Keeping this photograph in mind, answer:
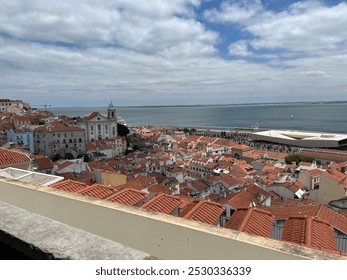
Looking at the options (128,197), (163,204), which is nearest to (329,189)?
(163,204)

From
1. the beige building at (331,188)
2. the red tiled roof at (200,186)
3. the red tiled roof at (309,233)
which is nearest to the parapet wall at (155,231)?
the red tiled roof at (309,233)

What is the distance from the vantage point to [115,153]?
5078cm

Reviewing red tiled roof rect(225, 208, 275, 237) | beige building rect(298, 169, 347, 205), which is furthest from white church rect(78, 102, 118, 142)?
red tiled roof rect(225, 208, 275, 237)

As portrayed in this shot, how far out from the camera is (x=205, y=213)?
3.42 meters

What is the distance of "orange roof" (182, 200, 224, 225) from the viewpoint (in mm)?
3242

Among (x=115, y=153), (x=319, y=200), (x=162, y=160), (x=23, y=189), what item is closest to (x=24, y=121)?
(x=115, y=153)

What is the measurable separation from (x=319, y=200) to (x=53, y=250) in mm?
19671

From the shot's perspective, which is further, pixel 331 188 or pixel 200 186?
pixel 200 186

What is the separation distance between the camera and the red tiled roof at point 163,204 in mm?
3511

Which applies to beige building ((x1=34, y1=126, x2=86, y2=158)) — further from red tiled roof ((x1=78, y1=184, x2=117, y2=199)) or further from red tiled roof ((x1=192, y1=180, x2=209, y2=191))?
red tiled roof ((x1=78, y1=184, x2=117, y2=199))

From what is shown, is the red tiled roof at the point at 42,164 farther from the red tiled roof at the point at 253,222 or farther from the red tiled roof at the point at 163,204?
the red tiled roof at the point at 253,222

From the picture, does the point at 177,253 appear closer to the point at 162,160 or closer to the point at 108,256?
the point at 108,256

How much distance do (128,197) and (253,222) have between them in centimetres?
167

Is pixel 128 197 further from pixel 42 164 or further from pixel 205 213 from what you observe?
pixel 42 164
